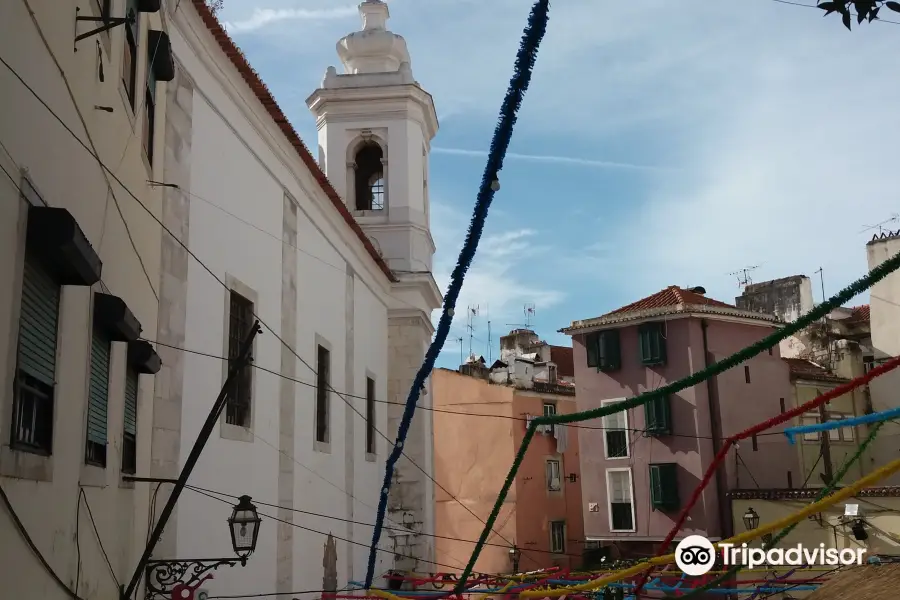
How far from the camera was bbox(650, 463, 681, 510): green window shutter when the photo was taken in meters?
23.1

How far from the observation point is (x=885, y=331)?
82.1 ft

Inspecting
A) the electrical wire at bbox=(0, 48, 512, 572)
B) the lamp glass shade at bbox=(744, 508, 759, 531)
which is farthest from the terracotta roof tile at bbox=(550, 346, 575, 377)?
the electrical wire at bbox=(0, 48, 512, 572)

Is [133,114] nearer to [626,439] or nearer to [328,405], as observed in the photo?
[328,405]

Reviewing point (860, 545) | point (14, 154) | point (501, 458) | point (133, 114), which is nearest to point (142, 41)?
point (133, 114)

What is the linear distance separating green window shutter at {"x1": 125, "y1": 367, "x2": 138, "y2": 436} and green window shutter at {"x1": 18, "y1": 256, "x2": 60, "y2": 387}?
186 centimetres

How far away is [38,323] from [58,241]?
1.49ft

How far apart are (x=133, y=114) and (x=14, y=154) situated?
9.14ft

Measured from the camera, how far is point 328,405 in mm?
13570

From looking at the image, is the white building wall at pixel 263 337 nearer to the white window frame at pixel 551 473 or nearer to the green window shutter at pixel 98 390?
the green window shutter at pixel 98 390

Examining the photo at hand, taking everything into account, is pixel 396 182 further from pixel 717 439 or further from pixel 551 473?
pixel 551 473

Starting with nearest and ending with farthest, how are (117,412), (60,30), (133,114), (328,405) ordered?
(60,30) < (117,412) < (133,114) < (328,405)

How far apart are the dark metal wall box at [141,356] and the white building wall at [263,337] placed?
825mm

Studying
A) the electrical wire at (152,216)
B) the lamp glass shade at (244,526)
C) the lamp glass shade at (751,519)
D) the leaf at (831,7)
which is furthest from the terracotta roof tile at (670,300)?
the leaf at (831,7)

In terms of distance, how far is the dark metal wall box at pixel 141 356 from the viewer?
6.71m
